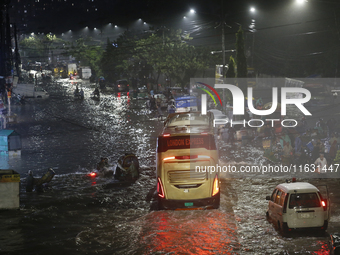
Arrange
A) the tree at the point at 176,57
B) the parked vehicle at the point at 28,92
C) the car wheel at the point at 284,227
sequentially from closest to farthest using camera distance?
the car wheel at the point at 284,227 < the parked vehicle at the point at 28,92 < the tree at the point at 176,57

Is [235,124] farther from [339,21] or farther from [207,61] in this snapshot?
[207,61]

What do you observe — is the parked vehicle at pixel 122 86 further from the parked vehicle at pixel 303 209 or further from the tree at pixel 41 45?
the tree at pixel 41 45

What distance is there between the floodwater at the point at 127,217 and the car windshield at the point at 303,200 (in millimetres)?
921

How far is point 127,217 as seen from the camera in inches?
506

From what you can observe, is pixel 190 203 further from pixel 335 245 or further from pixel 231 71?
pixel 231 71

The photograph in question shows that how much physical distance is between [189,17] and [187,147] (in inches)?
2680

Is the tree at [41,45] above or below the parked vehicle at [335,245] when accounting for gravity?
above

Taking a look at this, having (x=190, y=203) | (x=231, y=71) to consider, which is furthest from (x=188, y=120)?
(x=231, y=71)

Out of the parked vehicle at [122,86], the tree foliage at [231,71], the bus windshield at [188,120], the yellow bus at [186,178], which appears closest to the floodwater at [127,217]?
the yellow bus at [186,178]

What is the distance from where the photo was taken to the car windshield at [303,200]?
10.0 metres

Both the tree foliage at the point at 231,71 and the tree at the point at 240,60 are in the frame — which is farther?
the tree foliage at the point at 231,71

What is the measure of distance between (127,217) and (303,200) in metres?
5.80

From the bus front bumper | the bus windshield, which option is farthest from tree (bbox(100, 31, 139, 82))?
the bus front bumper

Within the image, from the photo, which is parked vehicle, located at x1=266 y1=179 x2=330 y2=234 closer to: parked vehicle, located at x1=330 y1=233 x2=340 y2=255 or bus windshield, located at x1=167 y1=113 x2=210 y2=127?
parked vehicle, located at x1=330 y1=233 x2=340 y2=255
